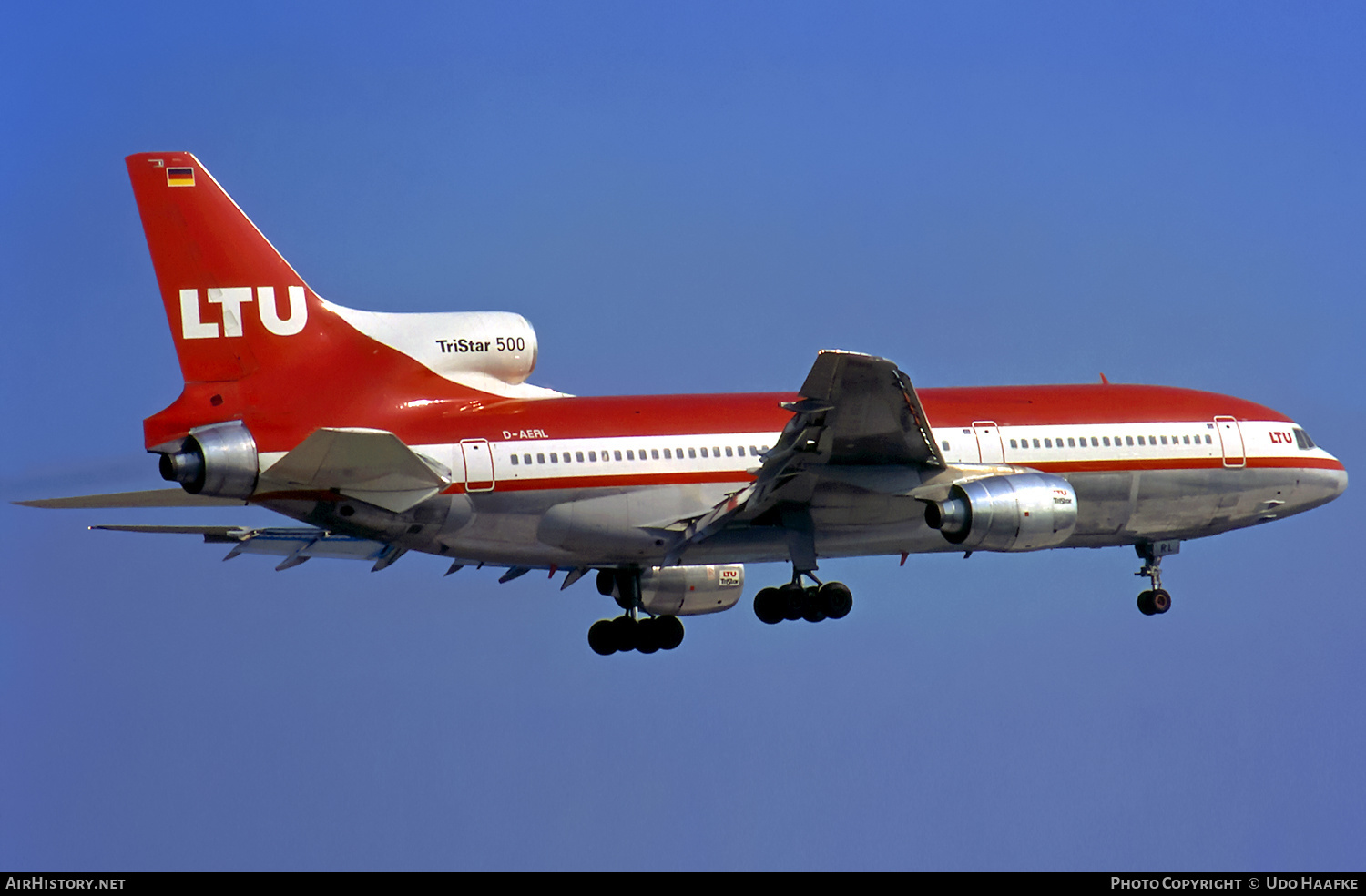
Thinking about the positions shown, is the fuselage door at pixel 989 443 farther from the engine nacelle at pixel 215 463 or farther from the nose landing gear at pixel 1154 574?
the engine nacelle at pixel 215 463

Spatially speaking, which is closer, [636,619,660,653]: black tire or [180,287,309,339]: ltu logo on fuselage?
[180,287,309,339]: ltu logo on fuselage

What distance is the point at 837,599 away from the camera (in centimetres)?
4166

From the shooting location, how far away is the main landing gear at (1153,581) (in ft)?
151

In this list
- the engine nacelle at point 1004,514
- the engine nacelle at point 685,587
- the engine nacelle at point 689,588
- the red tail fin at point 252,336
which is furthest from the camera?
the engine nacelle at point 689,588

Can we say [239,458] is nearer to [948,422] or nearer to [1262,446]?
[948,422]

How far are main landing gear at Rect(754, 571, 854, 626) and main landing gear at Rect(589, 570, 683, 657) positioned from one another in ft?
9.78

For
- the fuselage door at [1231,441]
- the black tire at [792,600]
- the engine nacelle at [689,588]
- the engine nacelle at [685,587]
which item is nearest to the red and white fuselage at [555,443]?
the fuselage door at [1231,441]

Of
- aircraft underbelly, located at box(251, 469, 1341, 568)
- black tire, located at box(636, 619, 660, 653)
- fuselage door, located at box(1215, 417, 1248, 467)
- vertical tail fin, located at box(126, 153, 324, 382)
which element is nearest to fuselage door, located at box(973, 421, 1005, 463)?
aircraft underbelly, located at box(251, 469, 1341, 568)

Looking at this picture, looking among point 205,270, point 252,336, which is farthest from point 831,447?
point 205,270

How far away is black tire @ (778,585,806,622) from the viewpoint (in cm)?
4191

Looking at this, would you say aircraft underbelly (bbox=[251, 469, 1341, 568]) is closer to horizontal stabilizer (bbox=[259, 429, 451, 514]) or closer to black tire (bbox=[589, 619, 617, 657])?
horizontal stabilizer (bbox=[259, 429, 451, 514])

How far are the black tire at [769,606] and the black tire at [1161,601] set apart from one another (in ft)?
30.5

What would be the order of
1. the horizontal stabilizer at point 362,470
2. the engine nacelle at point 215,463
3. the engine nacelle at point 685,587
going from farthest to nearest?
the engine nacelle at point 685,587
the horizontal stabilizer at point 362,470
the engine nacelle at point 215,463
